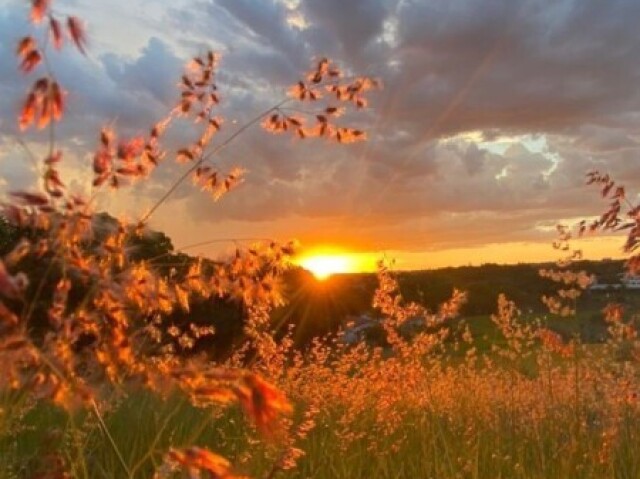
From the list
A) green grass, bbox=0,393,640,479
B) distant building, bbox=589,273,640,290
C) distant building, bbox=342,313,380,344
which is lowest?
green grass, bbox=0,393,640,479

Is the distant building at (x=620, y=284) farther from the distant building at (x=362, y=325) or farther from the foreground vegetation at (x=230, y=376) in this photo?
the distant building at (x=362, y=325)

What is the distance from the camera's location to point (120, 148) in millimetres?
2551

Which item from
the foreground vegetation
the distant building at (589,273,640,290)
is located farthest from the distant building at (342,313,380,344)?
the distant building at (589,273,640,290)

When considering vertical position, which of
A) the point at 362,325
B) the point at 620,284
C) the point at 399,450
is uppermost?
the point at 620,284

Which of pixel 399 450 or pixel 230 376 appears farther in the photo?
pixel 399 450

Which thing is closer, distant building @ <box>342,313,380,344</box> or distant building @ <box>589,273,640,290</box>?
distant building @ <box>589,273,640,290</box>

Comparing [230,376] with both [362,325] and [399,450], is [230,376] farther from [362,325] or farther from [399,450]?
[362,325]

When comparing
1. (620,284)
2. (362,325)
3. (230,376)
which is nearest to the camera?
(230,376)

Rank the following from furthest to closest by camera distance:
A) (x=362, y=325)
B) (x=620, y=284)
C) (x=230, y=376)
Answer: (x=362, y=325) → (x=620, y=284) → (x=230, y=376)

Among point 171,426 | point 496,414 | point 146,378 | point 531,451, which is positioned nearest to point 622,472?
point 531,451

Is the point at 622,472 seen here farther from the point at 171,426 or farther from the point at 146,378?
the point at 146,378

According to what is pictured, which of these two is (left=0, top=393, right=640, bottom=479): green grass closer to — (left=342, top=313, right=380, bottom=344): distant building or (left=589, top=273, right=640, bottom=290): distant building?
(left=342, top=313, right=380, bottom=344): distant building

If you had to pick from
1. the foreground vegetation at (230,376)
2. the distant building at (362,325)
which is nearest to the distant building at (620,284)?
the foreground vegetation at (230,376)

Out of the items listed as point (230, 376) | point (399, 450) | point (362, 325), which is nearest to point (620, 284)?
point (399, 450)
